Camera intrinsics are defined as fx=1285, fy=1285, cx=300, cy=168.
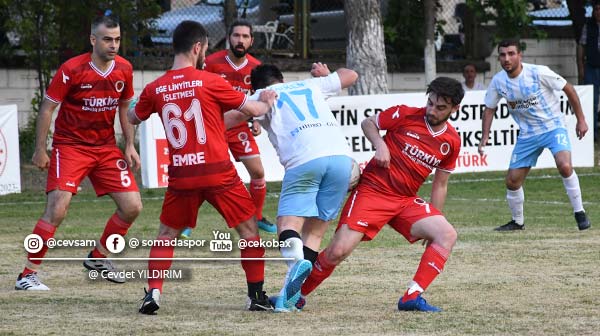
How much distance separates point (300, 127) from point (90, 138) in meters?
2.18

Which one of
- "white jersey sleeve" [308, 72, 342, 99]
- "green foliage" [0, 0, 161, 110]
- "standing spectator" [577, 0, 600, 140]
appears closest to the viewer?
"white jersey sleeve" [308, 72, 342, 99]

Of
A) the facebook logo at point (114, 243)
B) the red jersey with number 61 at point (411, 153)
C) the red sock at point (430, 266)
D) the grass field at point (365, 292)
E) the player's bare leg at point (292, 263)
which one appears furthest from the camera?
the facebook logo at point (114, 243)

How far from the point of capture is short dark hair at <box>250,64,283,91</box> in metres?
9.05

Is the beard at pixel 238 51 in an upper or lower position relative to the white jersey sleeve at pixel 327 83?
lower

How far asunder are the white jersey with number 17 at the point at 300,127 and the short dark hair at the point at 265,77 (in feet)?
0.62

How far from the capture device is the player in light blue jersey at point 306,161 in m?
8.64

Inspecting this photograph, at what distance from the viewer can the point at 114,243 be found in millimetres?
10484

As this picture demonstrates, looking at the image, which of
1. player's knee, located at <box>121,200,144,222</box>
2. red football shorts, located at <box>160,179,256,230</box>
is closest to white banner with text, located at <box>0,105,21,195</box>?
player's knee, located at <box>121,200,144,222</box>

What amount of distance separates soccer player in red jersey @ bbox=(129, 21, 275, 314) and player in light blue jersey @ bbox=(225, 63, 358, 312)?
203 millimetres

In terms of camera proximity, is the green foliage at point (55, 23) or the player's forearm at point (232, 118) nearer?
the player's forearm at point (232, 118)

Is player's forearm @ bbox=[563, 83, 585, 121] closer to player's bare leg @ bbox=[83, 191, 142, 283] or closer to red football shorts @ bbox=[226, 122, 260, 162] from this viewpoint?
red football shorts @ bbox=[226, 122, 260, 162]

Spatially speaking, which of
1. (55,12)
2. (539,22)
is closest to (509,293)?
(55,12)

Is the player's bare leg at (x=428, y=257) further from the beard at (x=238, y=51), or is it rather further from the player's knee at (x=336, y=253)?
the beard at (x=238, y=51)

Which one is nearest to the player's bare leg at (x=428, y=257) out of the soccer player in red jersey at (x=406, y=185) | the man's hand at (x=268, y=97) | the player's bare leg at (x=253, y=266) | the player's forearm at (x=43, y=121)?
the soccer player in red jersey at (x=406, y=185)
